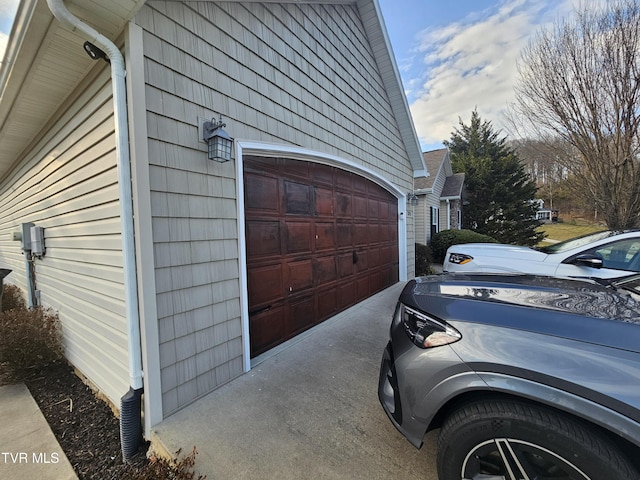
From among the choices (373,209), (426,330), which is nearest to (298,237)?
(426,330)

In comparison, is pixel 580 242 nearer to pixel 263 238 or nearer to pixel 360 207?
pixel 360 207

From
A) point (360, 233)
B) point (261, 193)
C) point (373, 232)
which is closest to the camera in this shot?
point (261, 193)

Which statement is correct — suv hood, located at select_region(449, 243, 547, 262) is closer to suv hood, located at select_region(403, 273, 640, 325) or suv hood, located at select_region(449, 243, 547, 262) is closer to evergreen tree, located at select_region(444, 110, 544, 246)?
suv hood, located at select_region(403, 273, 640, 325)

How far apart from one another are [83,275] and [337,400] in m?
3.00

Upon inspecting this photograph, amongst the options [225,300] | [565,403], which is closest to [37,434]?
[225,300]

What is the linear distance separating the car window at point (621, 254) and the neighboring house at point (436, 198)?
676 cm

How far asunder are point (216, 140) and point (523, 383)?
2705 millimetres

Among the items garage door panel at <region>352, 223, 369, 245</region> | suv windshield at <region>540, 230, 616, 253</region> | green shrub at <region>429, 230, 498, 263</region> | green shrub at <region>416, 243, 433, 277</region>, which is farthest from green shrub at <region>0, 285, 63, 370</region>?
green shrub at <region>429, 230, 498, 263</region>

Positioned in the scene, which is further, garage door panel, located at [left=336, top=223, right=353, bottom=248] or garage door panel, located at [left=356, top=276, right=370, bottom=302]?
garage door panel, located at [left=356, top=276, right=370, bottom=302]

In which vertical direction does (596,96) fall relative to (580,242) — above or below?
above

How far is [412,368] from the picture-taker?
5.13 ft

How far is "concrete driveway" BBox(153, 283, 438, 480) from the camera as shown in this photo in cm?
175

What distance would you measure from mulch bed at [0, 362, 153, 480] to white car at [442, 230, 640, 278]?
4.76 metres

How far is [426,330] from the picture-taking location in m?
1.59
